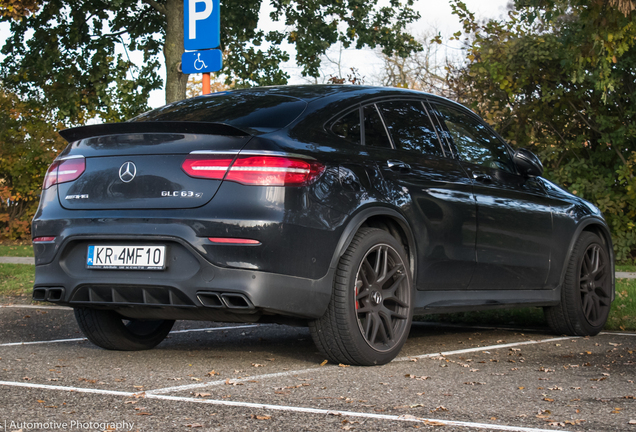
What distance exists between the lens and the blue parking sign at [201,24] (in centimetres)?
891

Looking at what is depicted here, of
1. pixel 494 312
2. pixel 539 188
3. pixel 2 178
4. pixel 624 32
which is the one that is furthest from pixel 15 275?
pixel 2 178

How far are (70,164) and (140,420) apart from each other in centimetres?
202

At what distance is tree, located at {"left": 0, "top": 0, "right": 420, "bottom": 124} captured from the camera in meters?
17.0

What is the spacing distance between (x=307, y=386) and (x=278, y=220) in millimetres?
852

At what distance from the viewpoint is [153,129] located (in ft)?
14.9

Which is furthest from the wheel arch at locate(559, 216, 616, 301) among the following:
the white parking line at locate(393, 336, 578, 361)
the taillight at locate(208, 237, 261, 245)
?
the taillight at locate(208, 237, 261, 245)

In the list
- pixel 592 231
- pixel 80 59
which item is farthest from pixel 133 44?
pixel 592 231

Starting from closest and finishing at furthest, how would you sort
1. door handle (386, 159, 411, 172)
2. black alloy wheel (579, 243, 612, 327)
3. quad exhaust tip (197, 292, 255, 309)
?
quad exhaust tip (197, 292, 255, 309) < door handle (386, 159, 411, 172) < black alloy wheel (579, 243, 612, 327)

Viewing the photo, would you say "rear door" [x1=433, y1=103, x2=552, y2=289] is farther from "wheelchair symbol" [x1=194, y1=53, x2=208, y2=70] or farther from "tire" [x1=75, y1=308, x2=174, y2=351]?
"wheelchair symbol" [x1=194, y1=53, x2=208, y2=70]

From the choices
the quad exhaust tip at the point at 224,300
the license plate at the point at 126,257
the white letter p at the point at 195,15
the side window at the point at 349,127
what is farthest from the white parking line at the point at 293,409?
the white letter p at the point at 195,15

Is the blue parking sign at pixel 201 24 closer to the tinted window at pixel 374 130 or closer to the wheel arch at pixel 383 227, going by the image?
the tinted window at pixel 374 130

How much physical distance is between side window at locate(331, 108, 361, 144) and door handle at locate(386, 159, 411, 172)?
0.78ft

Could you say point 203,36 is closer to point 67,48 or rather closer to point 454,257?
point 454,257

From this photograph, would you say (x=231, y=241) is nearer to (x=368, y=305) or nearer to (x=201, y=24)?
(x=368, y=305)
